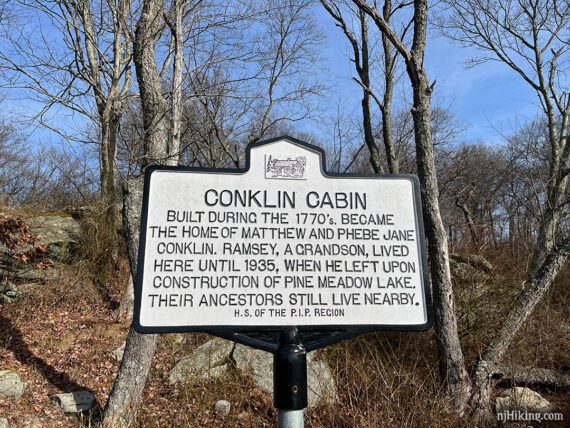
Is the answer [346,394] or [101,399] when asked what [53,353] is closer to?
[101,399]

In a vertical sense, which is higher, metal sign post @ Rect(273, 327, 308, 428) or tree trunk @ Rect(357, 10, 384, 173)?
tree trunk @ Rect(357, 10, 384, 173)

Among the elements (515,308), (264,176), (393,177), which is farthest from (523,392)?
(264,176)

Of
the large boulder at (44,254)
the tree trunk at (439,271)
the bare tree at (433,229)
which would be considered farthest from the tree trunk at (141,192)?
the large boulder at (44,254)

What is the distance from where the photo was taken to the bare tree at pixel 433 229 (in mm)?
4781

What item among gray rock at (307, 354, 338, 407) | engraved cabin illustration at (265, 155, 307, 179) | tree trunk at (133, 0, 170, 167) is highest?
tree trunk at (133, 0, 170, 167)

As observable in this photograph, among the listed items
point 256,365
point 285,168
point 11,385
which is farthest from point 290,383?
point 11,385

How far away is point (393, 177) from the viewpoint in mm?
2787

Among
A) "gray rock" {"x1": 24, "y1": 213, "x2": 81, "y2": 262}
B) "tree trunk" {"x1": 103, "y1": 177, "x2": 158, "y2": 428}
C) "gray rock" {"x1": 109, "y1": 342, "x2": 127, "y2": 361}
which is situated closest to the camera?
"tree trunk" {"x1": 103, "y1": 177, "x2": 158, "y2": 428}

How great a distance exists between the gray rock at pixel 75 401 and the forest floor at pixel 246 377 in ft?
0.31

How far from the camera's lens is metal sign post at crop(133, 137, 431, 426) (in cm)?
244

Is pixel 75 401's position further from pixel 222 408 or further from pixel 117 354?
pixel 222 408

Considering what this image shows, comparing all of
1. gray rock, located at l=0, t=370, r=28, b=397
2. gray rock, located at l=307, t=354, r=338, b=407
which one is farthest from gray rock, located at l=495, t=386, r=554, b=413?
gray rock, located at l=0, t=370, r=28, b=397

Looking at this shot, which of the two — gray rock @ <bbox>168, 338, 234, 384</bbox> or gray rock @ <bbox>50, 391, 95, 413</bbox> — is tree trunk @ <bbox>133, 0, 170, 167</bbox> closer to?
gray rock @ <bbox>168, 338, 234, 384</bbox>

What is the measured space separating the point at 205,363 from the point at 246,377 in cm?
70
